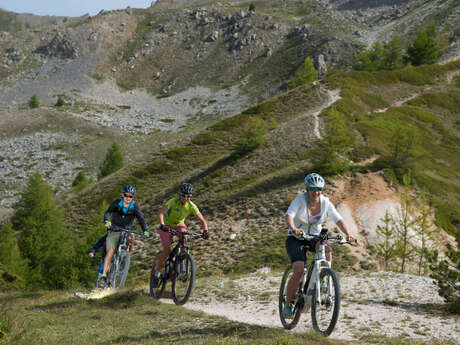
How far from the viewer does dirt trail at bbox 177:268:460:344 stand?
8.74 meters

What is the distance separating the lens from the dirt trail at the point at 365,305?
874 cm

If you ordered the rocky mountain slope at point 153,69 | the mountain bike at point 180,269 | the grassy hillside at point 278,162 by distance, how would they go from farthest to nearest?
the rocky mountain slope at point 153,69
the grassy hillside at point 278,162
the mountain bike at point 180,269

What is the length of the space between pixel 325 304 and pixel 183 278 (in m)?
4.97

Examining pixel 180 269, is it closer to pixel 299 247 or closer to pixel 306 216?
pixel 299 247

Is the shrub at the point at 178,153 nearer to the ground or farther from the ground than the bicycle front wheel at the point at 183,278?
farther from the ground

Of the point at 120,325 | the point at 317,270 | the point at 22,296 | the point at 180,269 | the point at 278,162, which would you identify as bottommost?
the point at 22,296

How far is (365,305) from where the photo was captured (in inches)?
436

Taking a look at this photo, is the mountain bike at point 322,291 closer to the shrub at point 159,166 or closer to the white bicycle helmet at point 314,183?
the white bicycle helmet at point 314,183

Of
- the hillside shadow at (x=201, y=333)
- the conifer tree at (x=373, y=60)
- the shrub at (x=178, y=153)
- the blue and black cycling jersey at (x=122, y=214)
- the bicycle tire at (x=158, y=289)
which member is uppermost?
the conifer tree at (x=373, y=60)

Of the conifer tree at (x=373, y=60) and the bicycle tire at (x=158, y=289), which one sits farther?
the conifer tree at (x=373, y=60)

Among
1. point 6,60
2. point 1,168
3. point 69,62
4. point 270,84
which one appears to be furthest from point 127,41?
point 1,168

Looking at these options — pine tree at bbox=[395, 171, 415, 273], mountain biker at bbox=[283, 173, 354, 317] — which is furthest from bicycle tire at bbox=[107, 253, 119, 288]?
pine tree at bbox=[395, 171, 415, 273]

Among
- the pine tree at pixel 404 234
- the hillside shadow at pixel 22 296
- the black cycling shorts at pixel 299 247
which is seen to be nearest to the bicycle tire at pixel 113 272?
the hillside shadow at pixel 22 296

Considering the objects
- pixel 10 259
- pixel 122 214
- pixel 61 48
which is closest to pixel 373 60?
pixel 10 259
